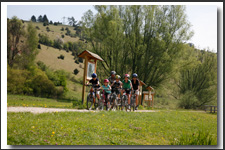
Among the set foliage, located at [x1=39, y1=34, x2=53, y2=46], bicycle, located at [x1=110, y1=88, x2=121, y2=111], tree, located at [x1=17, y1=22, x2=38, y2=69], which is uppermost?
foliage, located at [x1=39, y1=34, x2=53, y2=46]

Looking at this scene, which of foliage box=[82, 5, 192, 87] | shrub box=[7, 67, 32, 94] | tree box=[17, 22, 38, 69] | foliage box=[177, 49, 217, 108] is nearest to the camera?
shrub box=[7, 67, 32, 94]

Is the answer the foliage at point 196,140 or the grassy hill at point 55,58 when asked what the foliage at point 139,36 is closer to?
the foliage at point 196,140

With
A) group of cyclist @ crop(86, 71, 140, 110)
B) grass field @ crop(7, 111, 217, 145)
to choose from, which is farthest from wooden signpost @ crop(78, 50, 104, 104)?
grass field @ crop(7, 111, 217, 145)

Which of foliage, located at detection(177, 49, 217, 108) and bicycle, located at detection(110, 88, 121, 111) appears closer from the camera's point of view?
bicycle, located at detection(110, 88, 121, 111)

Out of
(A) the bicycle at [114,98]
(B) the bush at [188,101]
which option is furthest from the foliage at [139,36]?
(A) the bicycle at [114,98]

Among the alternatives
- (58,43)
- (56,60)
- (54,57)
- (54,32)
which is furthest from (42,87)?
(54,32)

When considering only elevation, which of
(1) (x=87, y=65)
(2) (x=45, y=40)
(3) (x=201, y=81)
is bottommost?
(3) (x=201, y=81)

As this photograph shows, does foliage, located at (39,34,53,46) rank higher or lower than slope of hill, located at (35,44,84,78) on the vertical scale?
higher

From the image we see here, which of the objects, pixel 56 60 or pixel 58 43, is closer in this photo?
pixel 56 60

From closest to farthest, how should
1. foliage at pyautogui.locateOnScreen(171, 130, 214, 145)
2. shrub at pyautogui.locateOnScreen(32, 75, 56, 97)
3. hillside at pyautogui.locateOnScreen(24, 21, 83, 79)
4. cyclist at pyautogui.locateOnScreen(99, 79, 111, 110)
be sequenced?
foliage at pyautogui.locateOnScreen(171, 130, 214, 145)
cyclist at pyautogui.locateOnScreen(99, 79, 111, 110)
shrub at pyautogui.locateOnScreen(32, 75, 56, 97)
hillside at pyautogui.locateOnScreen(24, 21, 83, 79)

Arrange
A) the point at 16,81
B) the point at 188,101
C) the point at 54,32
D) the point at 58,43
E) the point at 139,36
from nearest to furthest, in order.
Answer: the point at 16,81 < the point at 139,36 < the point at 188,101 < the point at 58,43 < the point at 54,32

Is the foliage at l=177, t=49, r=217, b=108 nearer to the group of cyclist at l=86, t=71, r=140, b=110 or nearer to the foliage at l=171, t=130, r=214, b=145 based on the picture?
the group of cyclist at l=86, t=71, r=140, b=110

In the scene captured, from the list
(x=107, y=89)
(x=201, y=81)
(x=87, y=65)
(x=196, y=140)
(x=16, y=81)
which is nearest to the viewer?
(x=196, y=140)

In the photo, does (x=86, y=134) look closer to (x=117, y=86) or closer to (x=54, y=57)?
(x=117, y=86)
